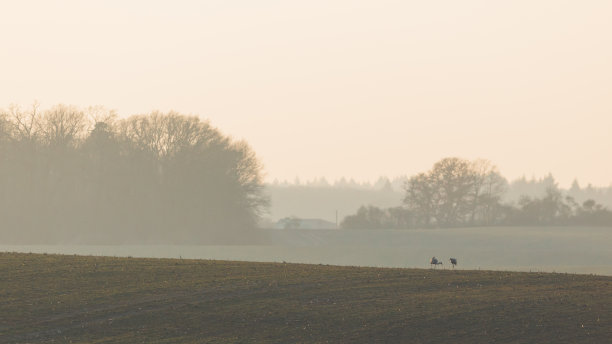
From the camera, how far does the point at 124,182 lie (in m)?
137

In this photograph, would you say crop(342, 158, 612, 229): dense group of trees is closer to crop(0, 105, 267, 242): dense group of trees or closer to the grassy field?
crop(0, 105, 267, 242): dense group of trees

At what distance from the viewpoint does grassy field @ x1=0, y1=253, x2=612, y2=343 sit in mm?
38969

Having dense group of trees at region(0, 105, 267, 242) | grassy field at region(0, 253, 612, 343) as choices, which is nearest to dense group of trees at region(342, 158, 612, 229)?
dense group of trees at region(0, 105, 267, 242)

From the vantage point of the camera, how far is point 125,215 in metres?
138

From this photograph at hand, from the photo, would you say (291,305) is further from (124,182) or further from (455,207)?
(455,207)

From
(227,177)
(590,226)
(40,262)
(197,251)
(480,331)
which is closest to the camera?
(480,331)

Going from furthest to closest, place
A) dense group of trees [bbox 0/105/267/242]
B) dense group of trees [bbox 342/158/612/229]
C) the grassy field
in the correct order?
dense group of trees [bbox 342/158/612/229] < dense group of trees [bbox 0/105/267/242] < the grassy field

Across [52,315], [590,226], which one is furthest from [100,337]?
[590,226]

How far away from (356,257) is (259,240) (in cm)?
2363

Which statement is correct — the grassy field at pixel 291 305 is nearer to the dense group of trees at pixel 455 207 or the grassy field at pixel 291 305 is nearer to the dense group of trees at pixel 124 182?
the dense group of trees at pixel 124 182

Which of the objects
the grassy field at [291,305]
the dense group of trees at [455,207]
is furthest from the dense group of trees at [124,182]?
the grassy field at [291,305]

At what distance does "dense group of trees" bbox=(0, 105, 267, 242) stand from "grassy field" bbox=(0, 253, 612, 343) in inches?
3197

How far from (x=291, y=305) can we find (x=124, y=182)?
9662cm

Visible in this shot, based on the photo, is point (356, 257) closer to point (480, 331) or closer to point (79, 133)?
point (79, 133)
